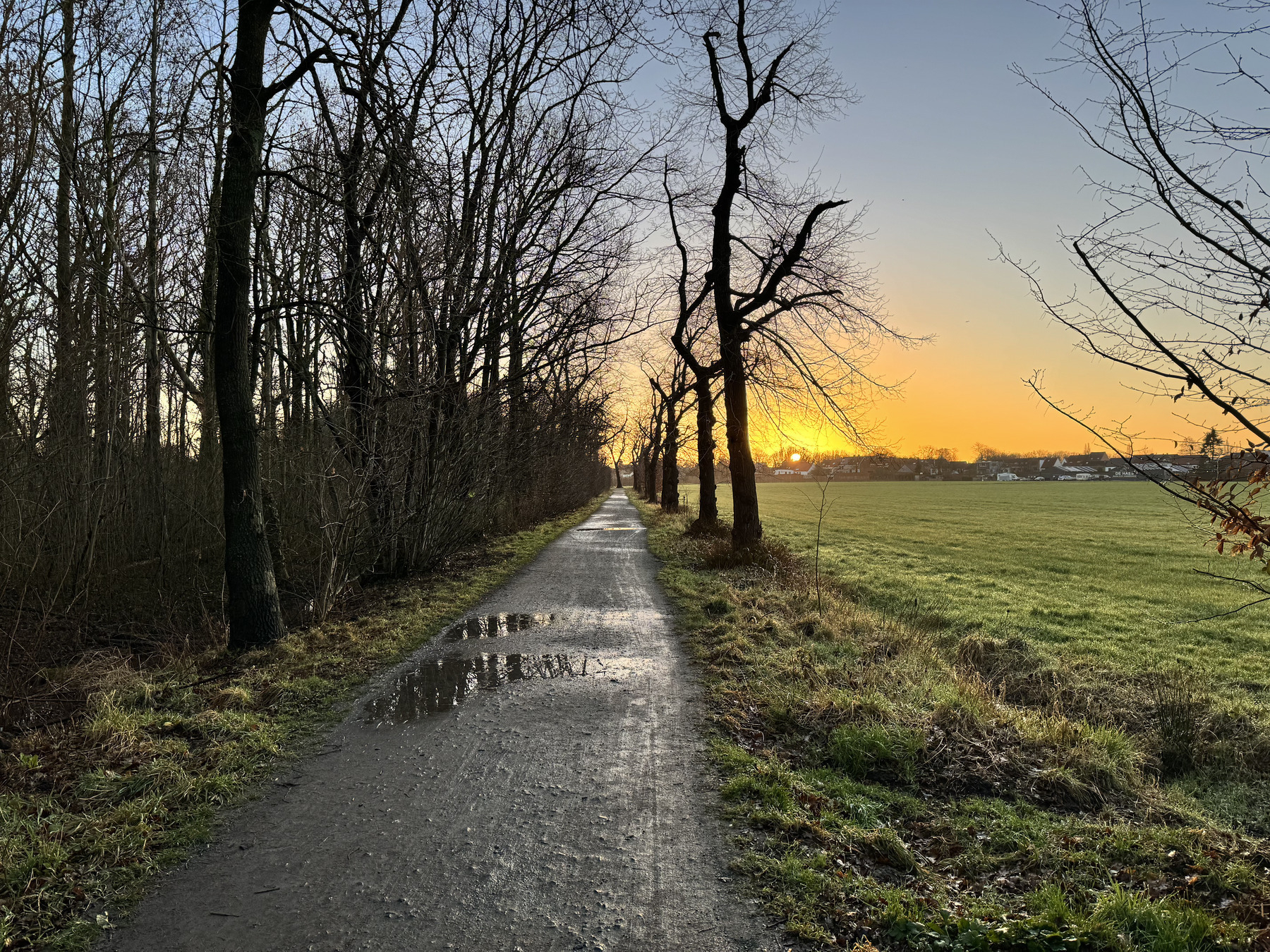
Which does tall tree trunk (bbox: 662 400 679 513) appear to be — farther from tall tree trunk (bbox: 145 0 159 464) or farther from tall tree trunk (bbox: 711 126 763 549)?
tall tree trunk (bbox: 145 0 159 464)

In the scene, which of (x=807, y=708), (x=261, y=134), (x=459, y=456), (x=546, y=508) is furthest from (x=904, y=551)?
(x=261, y=134)

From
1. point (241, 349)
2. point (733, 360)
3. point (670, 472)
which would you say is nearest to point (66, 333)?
point (241, 349)

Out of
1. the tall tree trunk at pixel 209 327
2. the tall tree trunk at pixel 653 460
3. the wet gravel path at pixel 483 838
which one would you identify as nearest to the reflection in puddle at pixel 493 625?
the wet gravel path at pixel 483 838

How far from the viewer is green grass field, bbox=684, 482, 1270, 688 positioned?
11969 mm

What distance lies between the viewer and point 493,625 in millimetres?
8758

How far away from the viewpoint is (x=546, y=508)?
28.6 metres

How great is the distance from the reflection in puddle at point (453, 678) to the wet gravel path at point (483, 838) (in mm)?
34

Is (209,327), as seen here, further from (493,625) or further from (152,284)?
(493,625)

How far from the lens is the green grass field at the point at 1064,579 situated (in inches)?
471

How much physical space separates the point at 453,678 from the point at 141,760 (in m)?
2.52

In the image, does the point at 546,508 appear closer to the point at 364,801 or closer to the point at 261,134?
the point at 261,134

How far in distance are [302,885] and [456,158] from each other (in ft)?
40.1

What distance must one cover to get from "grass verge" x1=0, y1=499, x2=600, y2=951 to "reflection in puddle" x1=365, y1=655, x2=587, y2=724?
0.41m

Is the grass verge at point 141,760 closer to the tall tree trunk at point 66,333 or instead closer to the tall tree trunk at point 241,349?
the tall tree trunk at point 241,349
